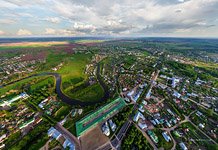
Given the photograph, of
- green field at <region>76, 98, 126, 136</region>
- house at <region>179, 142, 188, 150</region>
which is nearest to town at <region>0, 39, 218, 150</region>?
green field at <region>76, 98, 126, 136</region>

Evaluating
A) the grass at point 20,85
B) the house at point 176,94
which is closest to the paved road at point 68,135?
the grass at point 20,85

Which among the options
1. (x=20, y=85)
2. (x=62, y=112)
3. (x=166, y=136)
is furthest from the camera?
(x=20, y=85)

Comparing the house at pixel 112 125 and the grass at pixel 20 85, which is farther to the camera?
the grass at pixel 20 85

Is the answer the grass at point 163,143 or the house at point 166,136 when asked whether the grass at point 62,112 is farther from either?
the house at point 166,136

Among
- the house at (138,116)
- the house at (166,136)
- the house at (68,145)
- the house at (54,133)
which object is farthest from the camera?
the house at (138,116)

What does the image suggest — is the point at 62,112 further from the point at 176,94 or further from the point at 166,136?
the point at 176,94

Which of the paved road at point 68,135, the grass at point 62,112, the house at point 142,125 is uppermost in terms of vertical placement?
the house at point 142,125

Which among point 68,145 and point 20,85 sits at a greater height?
point 20,85

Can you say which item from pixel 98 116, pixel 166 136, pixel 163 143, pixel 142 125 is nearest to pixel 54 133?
pixel 98 116

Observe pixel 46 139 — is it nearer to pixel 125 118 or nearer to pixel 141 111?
pixel 125 118

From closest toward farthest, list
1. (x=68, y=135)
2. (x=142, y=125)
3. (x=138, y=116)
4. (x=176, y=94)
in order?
(x=68, y=135)
(x=142, y=125)
(x=138, y=116)
(x=176, y=94)

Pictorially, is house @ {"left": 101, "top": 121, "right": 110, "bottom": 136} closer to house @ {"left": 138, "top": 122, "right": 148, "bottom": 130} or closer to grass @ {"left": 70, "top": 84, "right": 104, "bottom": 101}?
house @ {"left": 138, "top": 122, "right": 148, "bottom": 130}
